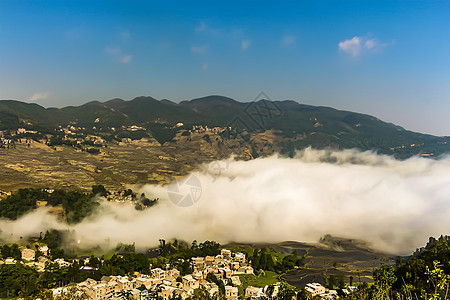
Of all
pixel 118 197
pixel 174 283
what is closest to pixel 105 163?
pixel 118 197

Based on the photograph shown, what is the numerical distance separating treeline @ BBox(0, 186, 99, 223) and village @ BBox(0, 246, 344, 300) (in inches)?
571

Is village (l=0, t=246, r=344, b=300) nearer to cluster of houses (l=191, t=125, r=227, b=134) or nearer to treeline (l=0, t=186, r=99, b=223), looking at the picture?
treeline (l=0, t=186, r=99, b=223)

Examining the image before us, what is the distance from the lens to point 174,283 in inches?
1298

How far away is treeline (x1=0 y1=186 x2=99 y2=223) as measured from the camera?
54.5 m

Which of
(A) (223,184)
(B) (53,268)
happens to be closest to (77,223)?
(B) (53,268)

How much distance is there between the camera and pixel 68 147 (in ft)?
386

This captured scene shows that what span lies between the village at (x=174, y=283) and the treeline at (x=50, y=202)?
1451cm

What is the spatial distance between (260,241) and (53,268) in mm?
37759

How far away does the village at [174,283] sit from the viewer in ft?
95.1

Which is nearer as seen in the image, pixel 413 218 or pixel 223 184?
pixel 413 218

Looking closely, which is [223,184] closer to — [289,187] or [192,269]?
[289,187]

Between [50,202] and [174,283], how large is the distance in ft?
126

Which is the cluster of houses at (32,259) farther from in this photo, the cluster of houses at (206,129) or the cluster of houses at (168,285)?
the cluster of houses at (206,129)

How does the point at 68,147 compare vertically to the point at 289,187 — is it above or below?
above
